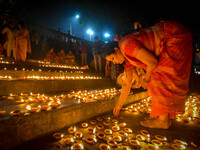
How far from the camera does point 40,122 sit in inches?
75.8

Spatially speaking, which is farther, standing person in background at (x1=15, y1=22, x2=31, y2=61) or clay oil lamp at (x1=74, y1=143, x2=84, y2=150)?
standing person in background at (x1=15, y1=22, x2=31, y2=61)

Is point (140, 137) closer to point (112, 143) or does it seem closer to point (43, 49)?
point (112, 143)

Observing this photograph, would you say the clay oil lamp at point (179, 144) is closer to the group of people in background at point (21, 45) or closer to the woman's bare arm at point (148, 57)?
the woman's bare arm at point (148, 57)

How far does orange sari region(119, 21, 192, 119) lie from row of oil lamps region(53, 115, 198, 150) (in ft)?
1.50

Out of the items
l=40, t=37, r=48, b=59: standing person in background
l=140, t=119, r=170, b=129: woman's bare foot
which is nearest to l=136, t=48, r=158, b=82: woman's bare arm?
l=140, t=119, r=170, b=129: woman's bare foot

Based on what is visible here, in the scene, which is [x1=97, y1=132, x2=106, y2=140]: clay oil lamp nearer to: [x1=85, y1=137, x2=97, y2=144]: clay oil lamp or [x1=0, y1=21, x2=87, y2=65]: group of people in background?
[x1=85, y1=137, x2=97, y2=144]: clay oil lamp

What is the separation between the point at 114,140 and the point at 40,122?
1.14m

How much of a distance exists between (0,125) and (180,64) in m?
2.64

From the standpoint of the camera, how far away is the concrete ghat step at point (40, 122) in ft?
5.22

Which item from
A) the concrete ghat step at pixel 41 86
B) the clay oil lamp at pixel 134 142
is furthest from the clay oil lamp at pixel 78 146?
the concrete ghat step at pixel 41 86

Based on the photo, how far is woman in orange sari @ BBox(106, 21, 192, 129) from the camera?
6.56 feet

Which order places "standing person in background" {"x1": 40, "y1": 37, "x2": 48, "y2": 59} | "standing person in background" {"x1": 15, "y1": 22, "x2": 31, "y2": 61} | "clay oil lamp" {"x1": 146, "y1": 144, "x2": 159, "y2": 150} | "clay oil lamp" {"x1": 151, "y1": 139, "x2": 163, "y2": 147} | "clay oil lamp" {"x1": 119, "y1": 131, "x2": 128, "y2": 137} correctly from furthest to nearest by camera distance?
1. "standing person in background" {"x1": 40, "y1": 37, "x2": 48, "y2": 59}
2. "standing person in background" {"x1": 15, "y1": 22, "x2": 31, "y2": 61}
3. "clay oil lamp" {"x1": 119, "y1": 131, "x2": 128, "y2": 137}
4. "clay oil lamp" {"x1": 151, "y1": 139, "x2": 163, "y2": 147}
5. "clay oil lamp" {"x1": 146, "y1": 144, "x2": 159, "y2": 150}

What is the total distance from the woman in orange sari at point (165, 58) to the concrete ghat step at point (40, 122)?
1337 mm

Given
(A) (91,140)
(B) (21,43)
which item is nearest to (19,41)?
(B) (21,43)
